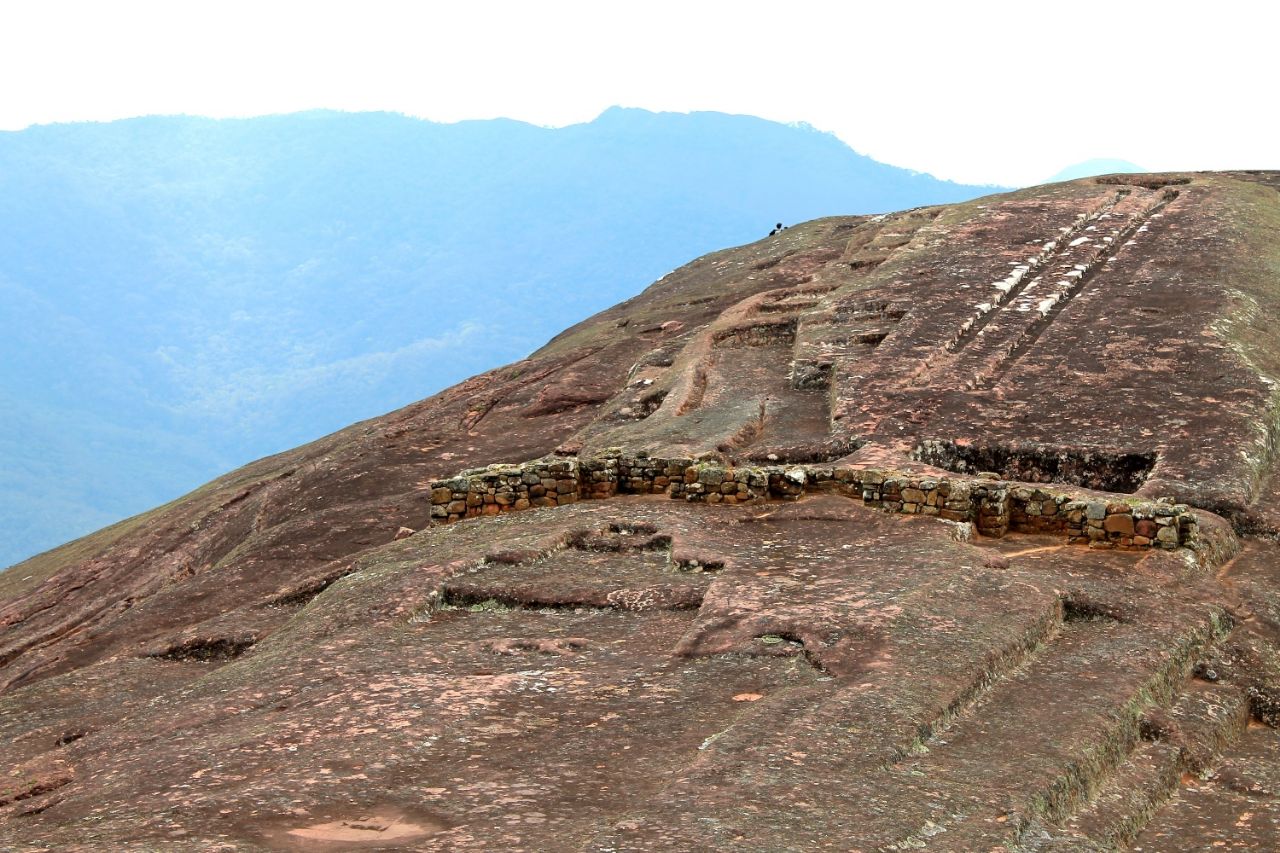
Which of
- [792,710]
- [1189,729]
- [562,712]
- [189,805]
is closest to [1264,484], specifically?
[1189,729]

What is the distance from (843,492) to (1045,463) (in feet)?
13.0

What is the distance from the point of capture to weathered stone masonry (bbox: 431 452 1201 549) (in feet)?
58.9

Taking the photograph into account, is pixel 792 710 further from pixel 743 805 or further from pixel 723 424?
pixel 723 424

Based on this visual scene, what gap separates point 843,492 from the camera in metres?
20.2

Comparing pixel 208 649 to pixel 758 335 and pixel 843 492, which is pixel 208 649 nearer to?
pixel 843 492

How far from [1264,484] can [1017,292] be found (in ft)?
39.2

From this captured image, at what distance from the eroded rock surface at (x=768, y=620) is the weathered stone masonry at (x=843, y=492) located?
53 mm

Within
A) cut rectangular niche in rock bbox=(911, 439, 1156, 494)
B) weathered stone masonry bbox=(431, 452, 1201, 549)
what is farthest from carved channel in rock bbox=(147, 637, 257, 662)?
cut rectangular niche in rock bbox=(911, 439, 1156, 494)

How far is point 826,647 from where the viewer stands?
14.4 metres

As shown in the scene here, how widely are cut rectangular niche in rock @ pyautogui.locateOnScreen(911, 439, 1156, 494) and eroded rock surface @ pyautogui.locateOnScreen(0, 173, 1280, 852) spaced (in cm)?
6

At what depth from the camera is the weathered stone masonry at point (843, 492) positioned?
1794 centimetres

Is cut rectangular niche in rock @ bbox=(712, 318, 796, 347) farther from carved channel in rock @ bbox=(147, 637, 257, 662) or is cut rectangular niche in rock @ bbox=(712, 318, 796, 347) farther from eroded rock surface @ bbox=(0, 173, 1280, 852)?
carved channel in rock @ bbox=(147, 637, 257, 662)

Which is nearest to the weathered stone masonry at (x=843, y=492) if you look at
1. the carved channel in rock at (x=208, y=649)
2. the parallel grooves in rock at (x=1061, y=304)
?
the carved channel in rock at (x=208, y=649)

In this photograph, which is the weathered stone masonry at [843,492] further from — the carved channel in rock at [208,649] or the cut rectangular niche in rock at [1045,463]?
the carved channel in rock at [208,649]
